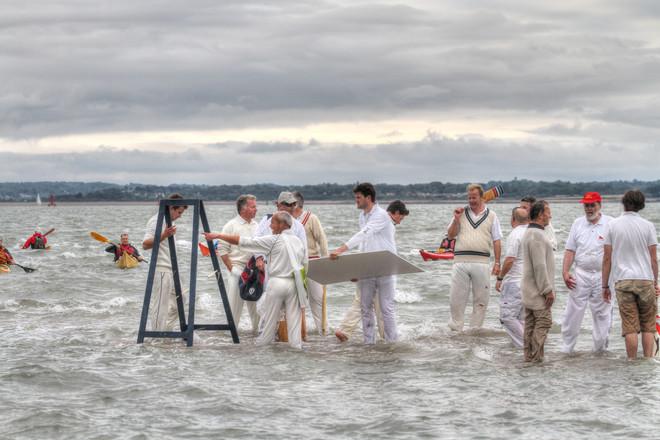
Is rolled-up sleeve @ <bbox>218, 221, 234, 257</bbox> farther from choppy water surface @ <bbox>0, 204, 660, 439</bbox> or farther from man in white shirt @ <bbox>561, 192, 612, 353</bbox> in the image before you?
man in white shirt @ <bbox>561, 192, 612, 353</bbox>

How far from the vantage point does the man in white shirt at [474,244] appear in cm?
1207

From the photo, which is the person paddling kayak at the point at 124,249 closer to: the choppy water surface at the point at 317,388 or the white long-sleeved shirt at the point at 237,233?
the choppy water surface at the point at 317,388

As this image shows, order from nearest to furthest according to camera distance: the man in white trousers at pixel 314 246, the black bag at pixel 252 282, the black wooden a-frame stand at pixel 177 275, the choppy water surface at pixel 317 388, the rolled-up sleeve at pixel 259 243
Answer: the choppy water surface at pixel 317 388
the rolled-up sleeve at pixel 259 243
the black wooden a-frame stand at pixel 177 275
the black bag at pixel 252 282
the man in white trousers at pixel 314 246

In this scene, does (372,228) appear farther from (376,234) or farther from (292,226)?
(292,226)

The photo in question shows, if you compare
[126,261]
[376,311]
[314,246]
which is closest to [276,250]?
[314,246]

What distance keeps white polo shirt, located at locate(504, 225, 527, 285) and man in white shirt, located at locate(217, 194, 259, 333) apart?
338 centimetres

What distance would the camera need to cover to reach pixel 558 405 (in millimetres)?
8719

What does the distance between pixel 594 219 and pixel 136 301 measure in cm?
1130

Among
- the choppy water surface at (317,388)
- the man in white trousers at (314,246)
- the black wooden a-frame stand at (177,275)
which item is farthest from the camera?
the man in white trousers at (314,246)

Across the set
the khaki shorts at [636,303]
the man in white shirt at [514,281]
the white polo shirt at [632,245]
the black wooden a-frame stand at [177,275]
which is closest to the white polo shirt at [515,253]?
the man in white shirt at [514,281]

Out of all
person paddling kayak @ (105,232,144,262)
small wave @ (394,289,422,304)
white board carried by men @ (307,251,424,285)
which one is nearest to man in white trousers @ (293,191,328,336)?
white board carried by men @ (307,251,424,285)

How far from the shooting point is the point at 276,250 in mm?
10953

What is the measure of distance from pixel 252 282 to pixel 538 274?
376 cm

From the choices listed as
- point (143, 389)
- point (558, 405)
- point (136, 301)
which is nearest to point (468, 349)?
point (558, 405)
